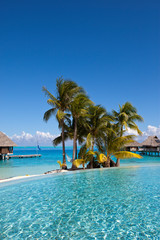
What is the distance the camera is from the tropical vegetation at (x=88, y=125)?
1189 centimetres

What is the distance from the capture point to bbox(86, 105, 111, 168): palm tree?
12.4m

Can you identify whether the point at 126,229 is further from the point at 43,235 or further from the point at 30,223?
the point at 30,223

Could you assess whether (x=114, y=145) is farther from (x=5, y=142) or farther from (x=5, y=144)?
(x=5, y=142)

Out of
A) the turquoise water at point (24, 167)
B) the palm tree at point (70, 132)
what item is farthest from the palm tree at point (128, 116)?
the turquoise water at point (24, 167)

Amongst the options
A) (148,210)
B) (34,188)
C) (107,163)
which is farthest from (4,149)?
(148,210)

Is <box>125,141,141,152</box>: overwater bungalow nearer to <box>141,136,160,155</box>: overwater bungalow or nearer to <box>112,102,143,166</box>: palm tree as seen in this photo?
<box>141,136,160,155</box>: overwater bungalow

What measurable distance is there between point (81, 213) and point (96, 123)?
8.66 metres

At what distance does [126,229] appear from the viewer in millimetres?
3400

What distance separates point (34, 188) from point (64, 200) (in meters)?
2.08

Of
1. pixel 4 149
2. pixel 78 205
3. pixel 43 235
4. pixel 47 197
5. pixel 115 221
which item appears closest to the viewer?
pixel 43 235

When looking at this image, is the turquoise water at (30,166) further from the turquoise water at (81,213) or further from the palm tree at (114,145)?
the turquoise water at (81,213)

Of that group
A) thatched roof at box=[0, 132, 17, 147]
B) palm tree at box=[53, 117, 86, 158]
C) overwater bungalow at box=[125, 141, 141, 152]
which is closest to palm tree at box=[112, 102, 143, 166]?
palm tree at box=[53, 117, 86, 158]

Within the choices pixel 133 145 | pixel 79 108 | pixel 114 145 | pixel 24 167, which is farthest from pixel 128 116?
pixel 133 145

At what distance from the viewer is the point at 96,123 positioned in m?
12.6
